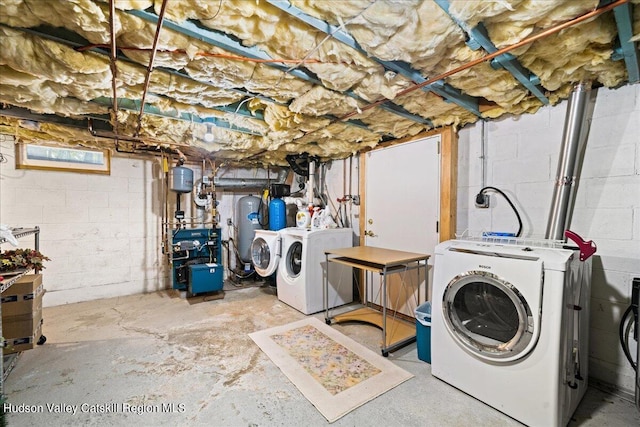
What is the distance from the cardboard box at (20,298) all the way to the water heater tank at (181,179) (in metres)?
1.94

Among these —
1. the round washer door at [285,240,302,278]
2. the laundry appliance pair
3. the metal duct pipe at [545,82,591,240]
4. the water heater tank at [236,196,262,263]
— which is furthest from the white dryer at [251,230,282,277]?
the metal duct pipe at [545,82,591,240]

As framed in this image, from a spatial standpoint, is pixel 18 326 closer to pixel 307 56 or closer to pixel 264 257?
pixel 264 257

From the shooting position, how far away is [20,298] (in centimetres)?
231

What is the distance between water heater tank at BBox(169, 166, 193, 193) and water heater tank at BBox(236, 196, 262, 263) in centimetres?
99

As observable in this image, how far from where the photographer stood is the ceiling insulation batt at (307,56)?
1282 millimetres

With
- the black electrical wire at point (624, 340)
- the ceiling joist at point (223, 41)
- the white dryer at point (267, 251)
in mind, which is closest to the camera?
the ceiling joist at point (223, 41)

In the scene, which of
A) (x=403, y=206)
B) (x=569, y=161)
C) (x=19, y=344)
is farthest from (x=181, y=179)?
(x=569, y=161)

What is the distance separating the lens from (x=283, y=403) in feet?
6.10

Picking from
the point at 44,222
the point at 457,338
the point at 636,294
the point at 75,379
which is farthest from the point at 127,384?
the point at 636,294

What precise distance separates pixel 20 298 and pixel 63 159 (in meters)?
2.21

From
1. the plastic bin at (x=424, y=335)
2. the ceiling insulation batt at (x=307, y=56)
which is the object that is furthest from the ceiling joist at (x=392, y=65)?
the plastic bin at (x=424, y=335)

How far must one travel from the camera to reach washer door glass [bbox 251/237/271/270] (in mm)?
4045

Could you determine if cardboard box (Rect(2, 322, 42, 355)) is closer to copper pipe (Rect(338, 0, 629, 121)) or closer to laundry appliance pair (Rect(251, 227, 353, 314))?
laundry appliance pair (Rect(251, 227, 353, 314))

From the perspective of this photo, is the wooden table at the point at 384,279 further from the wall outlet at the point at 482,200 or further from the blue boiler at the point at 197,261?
the blue boiler at the point at 197,261
